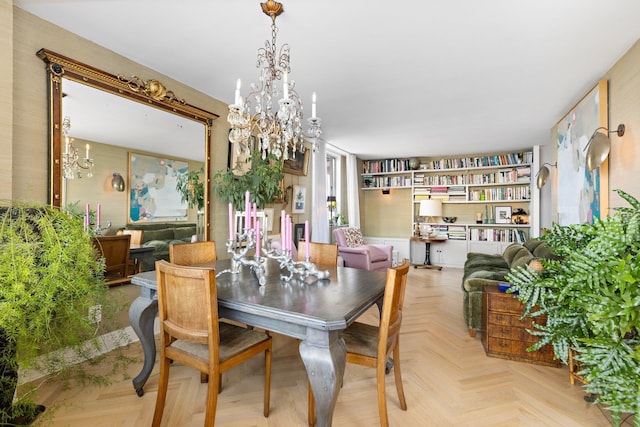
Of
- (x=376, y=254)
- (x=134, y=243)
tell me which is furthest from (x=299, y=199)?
(x=134, y=243)

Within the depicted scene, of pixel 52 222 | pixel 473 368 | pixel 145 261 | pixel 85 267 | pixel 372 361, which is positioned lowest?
pixel 473 368

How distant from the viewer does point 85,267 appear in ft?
4.27

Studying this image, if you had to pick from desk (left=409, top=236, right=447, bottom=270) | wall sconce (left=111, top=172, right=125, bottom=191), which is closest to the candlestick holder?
wall sconce (left=111, top=172, right=125, bottom=191)

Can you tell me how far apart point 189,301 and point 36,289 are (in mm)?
538

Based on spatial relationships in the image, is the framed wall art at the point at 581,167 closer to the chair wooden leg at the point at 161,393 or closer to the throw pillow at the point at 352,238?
the throw pillow at the point at 352,238

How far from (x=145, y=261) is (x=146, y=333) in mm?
999

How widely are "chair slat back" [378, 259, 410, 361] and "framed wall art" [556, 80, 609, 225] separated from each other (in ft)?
7.20

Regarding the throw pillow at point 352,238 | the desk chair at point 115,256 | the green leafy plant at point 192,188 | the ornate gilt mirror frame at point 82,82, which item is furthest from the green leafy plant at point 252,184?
the throw pillow at point 352,238

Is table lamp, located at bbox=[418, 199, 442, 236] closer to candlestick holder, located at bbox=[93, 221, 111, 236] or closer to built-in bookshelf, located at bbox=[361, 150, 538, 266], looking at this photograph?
built-in bookshelf, located at bbox=[361, 150, 538, 266]

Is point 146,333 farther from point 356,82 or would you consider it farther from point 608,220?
point 356,82

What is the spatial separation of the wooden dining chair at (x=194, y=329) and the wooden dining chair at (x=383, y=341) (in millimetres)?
509

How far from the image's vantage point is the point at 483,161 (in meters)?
6.17

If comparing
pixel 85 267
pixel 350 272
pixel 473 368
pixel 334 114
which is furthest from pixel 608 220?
pixel 334 114

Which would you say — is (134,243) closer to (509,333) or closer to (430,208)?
(509,333)
